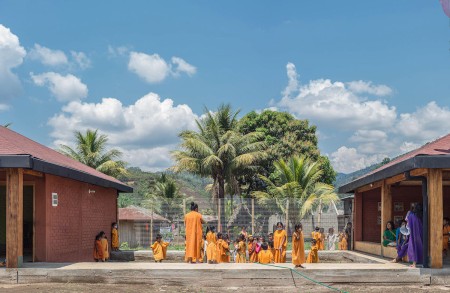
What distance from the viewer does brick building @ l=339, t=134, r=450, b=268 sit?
12.3 m

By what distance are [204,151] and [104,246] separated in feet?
47.9

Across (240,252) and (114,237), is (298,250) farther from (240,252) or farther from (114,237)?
(114,237)

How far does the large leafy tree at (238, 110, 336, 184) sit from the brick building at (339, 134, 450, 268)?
69.1ft

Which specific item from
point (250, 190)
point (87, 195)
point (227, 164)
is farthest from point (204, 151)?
point (87, 195)

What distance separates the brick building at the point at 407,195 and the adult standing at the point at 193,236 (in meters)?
4.60

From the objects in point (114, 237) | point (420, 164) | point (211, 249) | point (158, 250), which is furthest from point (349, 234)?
point (420, 164)

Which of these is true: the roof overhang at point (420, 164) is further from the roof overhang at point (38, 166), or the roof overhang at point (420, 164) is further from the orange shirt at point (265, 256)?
the roof overhang at point (38, 166)

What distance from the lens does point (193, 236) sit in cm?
1412

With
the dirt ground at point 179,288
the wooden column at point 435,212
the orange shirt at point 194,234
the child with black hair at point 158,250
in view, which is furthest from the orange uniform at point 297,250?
the child with black hair at point 158,250

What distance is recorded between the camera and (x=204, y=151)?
105 ft

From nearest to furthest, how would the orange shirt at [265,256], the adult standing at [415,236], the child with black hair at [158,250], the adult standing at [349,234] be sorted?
the adult standing at [415,236], the orange shirt at [265,256], the child with black hair at [158,250], the adult standing at [349,234]

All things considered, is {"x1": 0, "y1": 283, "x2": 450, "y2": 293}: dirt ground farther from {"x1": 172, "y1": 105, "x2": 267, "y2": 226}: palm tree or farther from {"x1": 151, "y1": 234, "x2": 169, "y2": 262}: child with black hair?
{"x1": 172, "y1": 105, "x2": 267, "y2": 226}: palm tree

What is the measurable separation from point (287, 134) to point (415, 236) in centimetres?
3053

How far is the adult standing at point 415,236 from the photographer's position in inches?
509
